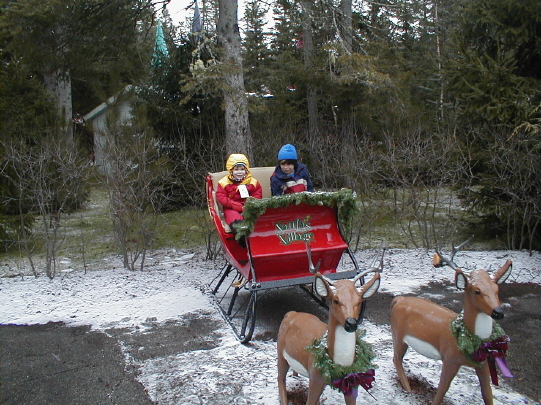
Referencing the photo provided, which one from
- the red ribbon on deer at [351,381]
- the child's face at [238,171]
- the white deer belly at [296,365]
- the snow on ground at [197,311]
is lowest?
the snow on ground at [197,311]

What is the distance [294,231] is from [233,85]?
5095 millimetres

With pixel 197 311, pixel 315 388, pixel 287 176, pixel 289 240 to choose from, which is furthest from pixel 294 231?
pixel 315 388

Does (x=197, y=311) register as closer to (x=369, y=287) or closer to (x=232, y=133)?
(x=369, y=287)

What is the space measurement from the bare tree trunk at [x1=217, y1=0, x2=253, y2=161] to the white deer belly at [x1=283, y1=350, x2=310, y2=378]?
20.9 ft

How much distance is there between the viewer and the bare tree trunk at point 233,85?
9219mm

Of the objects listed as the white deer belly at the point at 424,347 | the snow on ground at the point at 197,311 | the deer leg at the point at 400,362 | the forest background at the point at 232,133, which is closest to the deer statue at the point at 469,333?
the white deer belly at the point at 424,347

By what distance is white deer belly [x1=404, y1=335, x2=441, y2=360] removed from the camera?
130 inches

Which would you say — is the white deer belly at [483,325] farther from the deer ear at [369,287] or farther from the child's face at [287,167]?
the child's face at [287,167]

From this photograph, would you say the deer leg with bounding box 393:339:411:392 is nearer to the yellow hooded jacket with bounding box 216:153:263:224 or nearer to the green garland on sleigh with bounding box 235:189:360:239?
the green garland on sleigh with bounding box 235:189:360:239

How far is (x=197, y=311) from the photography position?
18.5ft

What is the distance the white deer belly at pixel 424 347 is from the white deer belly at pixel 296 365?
86 cm

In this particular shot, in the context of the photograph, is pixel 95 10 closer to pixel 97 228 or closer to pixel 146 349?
pixel 97 228

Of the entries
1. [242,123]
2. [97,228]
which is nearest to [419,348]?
[242,123]

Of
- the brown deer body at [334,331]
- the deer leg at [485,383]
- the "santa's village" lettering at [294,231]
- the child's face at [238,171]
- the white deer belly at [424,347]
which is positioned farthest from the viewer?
the child's face at [238,171]
